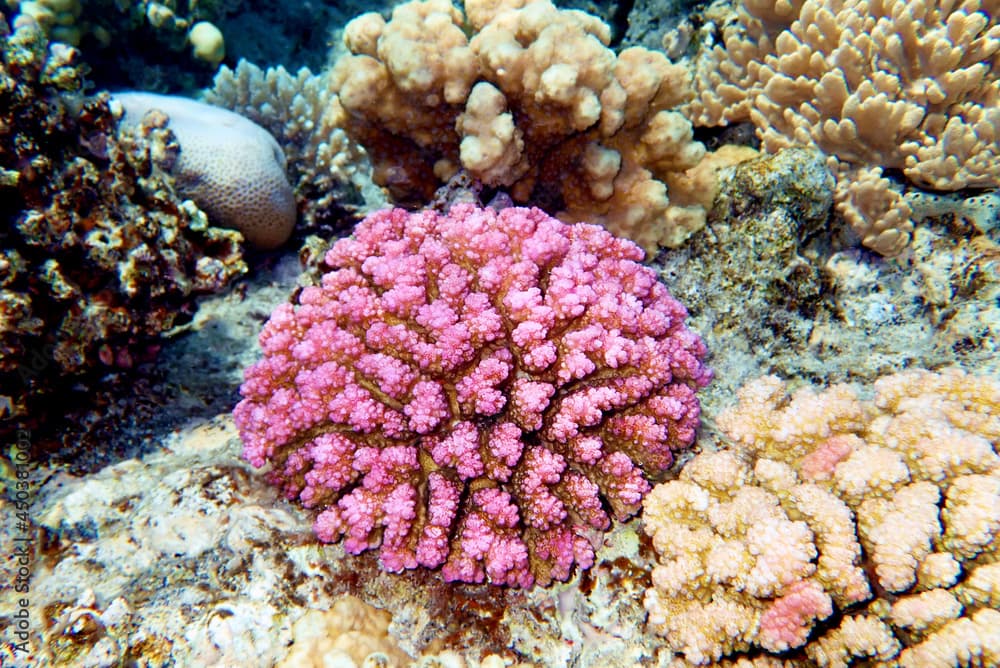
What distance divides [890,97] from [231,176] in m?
4.17

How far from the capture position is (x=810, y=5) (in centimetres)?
332

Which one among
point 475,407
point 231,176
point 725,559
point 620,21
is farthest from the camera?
point 620,21

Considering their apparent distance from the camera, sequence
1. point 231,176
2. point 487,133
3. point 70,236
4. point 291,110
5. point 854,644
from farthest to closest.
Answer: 1. point 291,110
2. point 231,176
3. point 487,133
4. point 70,236
5. point 854,644

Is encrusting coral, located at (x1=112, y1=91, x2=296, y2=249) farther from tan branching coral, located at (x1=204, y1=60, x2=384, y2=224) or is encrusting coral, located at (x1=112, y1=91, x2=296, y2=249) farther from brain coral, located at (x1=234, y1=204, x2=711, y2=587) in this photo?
brain coral, located at (x1=234, y1=204, x2=711, y2=587)

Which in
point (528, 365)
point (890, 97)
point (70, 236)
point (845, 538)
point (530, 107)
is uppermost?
point (890, 97)

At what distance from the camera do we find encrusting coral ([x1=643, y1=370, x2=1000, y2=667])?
1903mm

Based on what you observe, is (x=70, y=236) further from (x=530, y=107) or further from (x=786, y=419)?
(x=786, y=419)

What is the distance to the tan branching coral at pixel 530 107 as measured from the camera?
3.00m

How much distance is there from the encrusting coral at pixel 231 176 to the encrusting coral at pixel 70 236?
60cm

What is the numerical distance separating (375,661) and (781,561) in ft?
5.06

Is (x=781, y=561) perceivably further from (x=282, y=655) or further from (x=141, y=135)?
(x=141, y=135)

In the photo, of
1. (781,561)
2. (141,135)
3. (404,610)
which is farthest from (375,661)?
(141,135)

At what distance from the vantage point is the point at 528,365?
2420mm

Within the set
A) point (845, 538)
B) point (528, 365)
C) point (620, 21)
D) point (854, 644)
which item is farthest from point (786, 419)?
point (620, 21)
